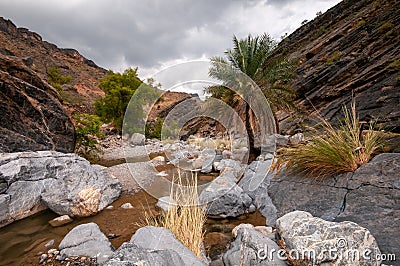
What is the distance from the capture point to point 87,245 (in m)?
2.46

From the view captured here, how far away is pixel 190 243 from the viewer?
2.24 m

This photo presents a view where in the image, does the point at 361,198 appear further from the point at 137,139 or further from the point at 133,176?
the point at 137,139

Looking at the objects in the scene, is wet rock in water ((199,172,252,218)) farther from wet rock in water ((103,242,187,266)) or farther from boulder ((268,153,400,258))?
wet rock in water ((103,242,187,266))

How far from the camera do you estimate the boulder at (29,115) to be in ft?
16.9

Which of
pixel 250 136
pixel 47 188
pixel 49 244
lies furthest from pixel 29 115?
pixel 250 136

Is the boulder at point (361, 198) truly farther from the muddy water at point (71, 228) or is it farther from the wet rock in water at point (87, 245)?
the wet rock in water at point (87, 245)

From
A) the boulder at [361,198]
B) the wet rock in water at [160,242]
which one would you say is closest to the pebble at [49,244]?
the wet rock in water at [160,242]

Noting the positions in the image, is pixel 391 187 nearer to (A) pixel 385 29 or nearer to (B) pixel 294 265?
(B) pixel 294 265

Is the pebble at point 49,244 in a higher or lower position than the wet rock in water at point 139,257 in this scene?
lower

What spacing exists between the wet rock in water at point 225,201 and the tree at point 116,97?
50.9 feet

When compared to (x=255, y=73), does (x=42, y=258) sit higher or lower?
lower

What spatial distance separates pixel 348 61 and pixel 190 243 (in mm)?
14887

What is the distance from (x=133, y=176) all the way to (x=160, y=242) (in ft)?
14.4

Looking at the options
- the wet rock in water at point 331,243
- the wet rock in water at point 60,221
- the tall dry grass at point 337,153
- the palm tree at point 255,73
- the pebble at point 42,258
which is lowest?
the pebble at point 42,258
